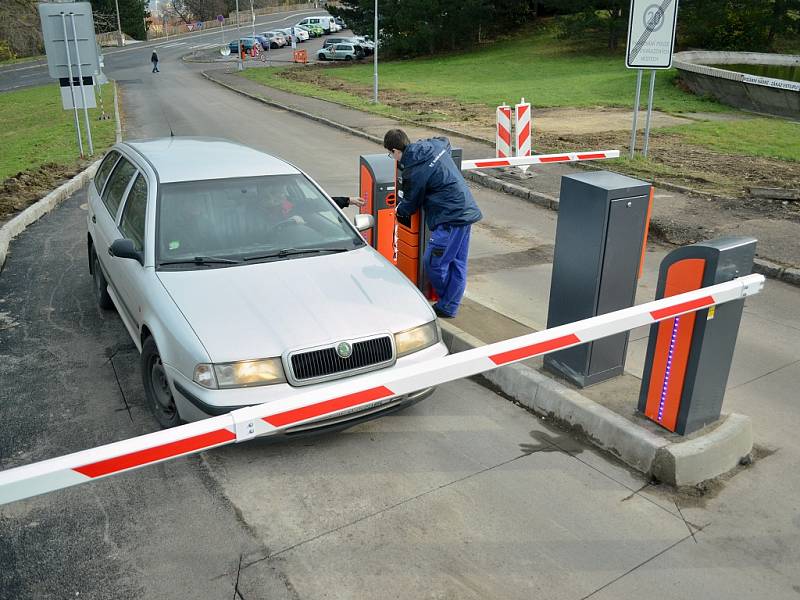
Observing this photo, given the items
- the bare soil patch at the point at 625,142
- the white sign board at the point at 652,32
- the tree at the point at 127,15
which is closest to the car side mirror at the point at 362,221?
the bare soil patch at the point at 625,142

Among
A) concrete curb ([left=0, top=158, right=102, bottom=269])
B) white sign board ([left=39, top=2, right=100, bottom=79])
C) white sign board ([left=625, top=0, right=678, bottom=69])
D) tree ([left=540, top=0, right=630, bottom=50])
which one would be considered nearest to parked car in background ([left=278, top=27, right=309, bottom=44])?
tree ([left=540, top=0, right=630, bottom=50])

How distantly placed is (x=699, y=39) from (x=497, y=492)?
135ft

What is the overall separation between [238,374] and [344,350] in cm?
65

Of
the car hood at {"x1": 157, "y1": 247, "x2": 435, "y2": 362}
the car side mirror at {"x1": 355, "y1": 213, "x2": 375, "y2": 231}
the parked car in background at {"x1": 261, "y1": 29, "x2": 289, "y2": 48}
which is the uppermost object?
the parked car in background at {"x1": 261, "y1": 29, "x2": 289, "y2": 48}

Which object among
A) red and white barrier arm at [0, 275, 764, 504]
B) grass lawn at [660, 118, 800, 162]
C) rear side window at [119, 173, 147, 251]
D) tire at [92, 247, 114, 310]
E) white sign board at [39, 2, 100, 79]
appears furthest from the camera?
grass lawn at [660, 118, 800, 162]

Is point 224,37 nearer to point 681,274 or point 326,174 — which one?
point 326,174

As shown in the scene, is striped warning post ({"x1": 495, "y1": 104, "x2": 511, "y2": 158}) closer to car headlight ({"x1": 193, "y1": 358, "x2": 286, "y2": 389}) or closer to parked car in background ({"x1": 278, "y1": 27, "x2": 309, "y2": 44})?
car headlight ({"x1": 193, "y1": 358, "x2": 286, "y2": 389})

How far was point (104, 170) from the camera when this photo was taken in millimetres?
7109

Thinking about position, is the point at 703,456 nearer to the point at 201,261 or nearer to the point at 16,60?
the point at 201,261

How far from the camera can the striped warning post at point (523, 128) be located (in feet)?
42.8

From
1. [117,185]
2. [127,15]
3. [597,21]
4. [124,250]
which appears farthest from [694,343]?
[127,15]

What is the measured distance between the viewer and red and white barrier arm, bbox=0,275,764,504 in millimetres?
2484

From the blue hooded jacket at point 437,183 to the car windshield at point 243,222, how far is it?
2.45ft

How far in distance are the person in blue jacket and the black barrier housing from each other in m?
1.15
